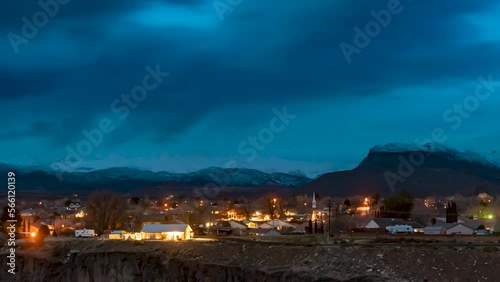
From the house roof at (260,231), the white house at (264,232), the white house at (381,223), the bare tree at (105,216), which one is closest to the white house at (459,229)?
the white house at (381,223)

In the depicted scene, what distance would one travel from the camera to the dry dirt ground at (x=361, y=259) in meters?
46.9

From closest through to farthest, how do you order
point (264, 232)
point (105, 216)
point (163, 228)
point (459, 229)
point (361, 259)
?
point (361, 259) → point (459, 229) → point (163, 228) → point (264, 232) → point (105, 216)

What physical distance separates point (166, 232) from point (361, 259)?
35.2 m

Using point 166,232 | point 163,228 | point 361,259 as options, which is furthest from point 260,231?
point 361,259

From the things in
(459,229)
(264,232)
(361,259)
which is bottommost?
(361,259)

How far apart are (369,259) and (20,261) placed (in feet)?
126

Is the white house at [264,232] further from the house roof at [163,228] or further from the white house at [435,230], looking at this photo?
the white house at [435,230]

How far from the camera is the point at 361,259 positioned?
50844 mm

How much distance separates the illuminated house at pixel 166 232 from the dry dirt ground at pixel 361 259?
625 inches

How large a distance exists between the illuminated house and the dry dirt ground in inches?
625

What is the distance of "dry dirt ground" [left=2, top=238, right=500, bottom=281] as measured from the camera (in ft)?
154

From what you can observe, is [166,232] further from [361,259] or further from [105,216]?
[361,259]

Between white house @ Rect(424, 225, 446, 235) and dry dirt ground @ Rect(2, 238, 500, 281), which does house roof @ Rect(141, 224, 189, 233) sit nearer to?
dry dirt ground @ Rect(2, 238, 500, 281)

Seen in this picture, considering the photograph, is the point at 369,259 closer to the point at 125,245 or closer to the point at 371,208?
the point at 125,245
